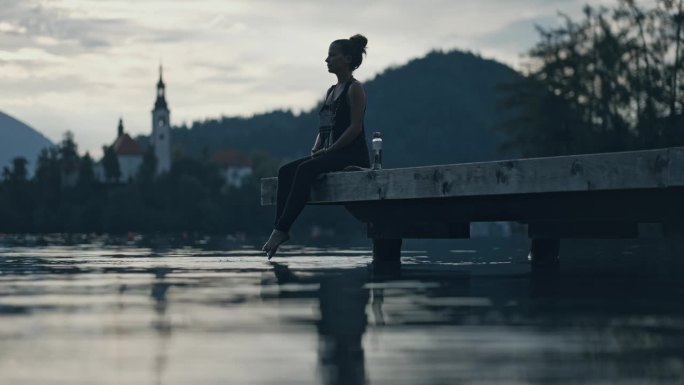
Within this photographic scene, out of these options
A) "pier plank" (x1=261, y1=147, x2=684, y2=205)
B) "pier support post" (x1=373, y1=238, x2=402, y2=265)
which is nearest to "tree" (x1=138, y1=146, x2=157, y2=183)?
"pier support post" (x1=373, y1=238, x2=402, y2=265)

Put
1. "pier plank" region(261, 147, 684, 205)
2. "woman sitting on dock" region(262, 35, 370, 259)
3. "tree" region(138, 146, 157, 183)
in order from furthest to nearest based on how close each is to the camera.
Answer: "tree" region(138, 146, 157, 183) → "woman sitting on dock" region(262, 35, 370, 259) → "pier plank" region(261, 147, 684, 205)

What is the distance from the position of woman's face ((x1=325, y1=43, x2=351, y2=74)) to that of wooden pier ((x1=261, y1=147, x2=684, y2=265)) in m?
1.02

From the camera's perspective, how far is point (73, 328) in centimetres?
533

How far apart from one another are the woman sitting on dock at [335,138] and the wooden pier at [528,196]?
242 mm

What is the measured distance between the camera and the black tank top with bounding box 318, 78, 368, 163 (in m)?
12.1

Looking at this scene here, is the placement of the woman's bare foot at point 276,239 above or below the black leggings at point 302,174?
below

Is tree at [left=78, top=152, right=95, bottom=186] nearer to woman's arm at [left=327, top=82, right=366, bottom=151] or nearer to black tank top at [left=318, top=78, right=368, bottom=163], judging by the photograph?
black tank top at [left=318, top=78, right=368, bottom=163]

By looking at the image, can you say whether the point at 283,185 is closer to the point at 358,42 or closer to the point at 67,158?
the point at 358,42

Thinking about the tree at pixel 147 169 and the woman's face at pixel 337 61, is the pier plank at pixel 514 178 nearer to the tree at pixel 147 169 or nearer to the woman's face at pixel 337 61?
the woman's face at pixel 337 61

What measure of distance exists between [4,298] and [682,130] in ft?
161

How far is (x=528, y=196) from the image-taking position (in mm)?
10883

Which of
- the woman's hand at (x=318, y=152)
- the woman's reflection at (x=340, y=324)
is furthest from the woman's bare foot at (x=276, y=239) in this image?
the woman's reflection at (x=340, y=324)

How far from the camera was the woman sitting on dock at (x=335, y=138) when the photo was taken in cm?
1189

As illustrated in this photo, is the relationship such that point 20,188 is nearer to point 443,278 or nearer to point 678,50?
point 678,50
